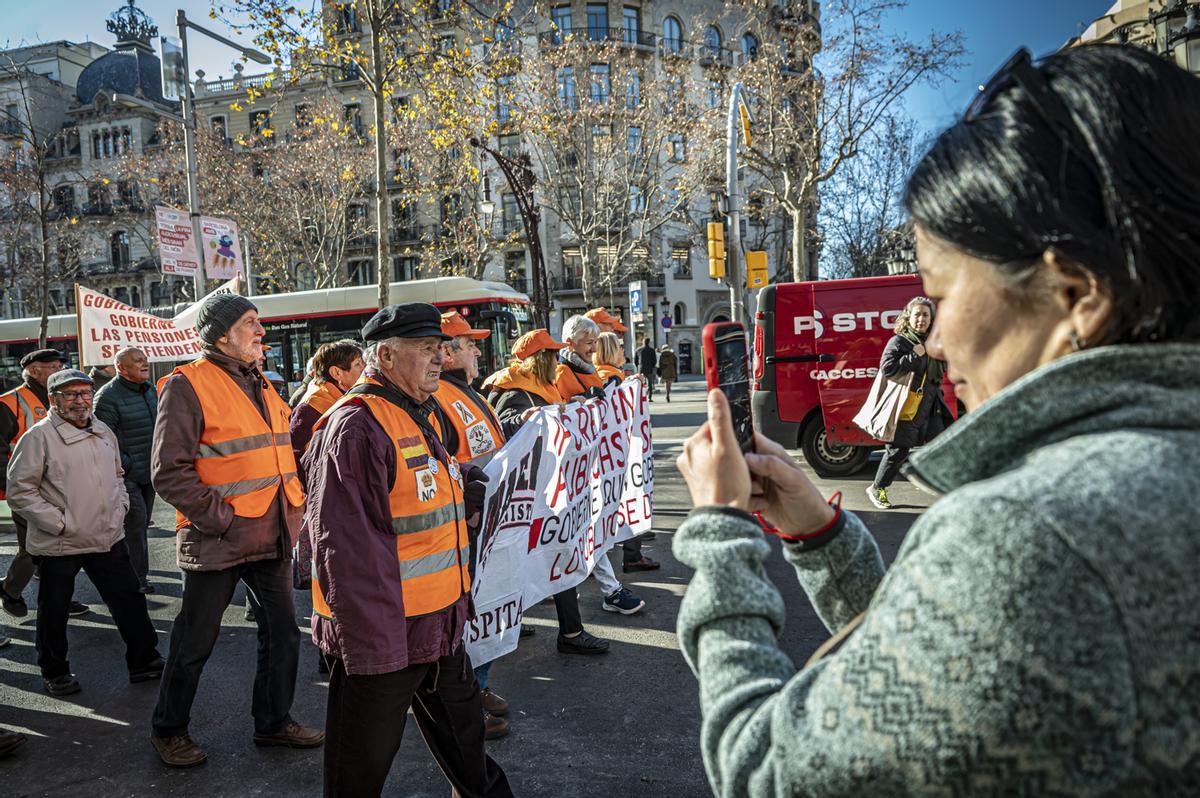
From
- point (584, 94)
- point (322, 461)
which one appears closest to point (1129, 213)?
point (322, 461)

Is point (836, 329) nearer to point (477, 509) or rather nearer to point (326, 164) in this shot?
point (477, 509)

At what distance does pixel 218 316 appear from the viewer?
4.16 meters

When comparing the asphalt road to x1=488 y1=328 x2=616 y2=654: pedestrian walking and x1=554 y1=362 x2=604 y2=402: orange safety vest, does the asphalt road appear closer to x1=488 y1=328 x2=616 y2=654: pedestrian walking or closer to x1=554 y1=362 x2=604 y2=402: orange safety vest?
x1=488 y1=328 x2=616 y2=654: pedestrian walking

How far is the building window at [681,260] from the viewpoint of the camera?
148 ft

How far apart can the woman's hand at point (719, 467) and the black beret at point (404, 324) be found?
2.13m

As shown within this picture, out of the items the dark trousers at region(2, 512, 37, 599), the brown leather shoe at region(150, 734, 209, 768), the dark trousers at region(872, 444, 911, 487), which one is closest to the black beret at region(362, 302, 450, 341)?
the brown leather shoe at region(150, 734, 209, 768)

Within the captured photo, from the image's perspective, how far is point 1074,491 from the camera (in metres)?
0.71

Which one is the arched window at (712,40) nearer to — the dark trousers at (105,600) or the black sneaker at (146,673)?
the dark trousers at (105,600)

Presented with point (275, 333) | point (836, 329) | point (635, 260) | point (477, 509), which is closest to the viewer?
point (477, 509)

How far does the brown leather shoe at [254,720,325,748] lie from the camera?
394 cm

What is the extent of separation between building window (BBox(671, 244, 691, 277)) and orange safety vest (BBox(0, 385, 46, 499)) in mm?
39630

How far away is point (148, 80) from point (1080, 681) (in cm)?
6343

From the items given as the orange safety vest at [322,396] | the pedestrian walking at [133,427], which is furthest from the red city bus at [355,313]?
the orange safety vest at [322,396]

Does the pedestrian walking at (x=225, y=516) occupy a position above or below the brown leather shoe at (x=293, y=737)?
above
